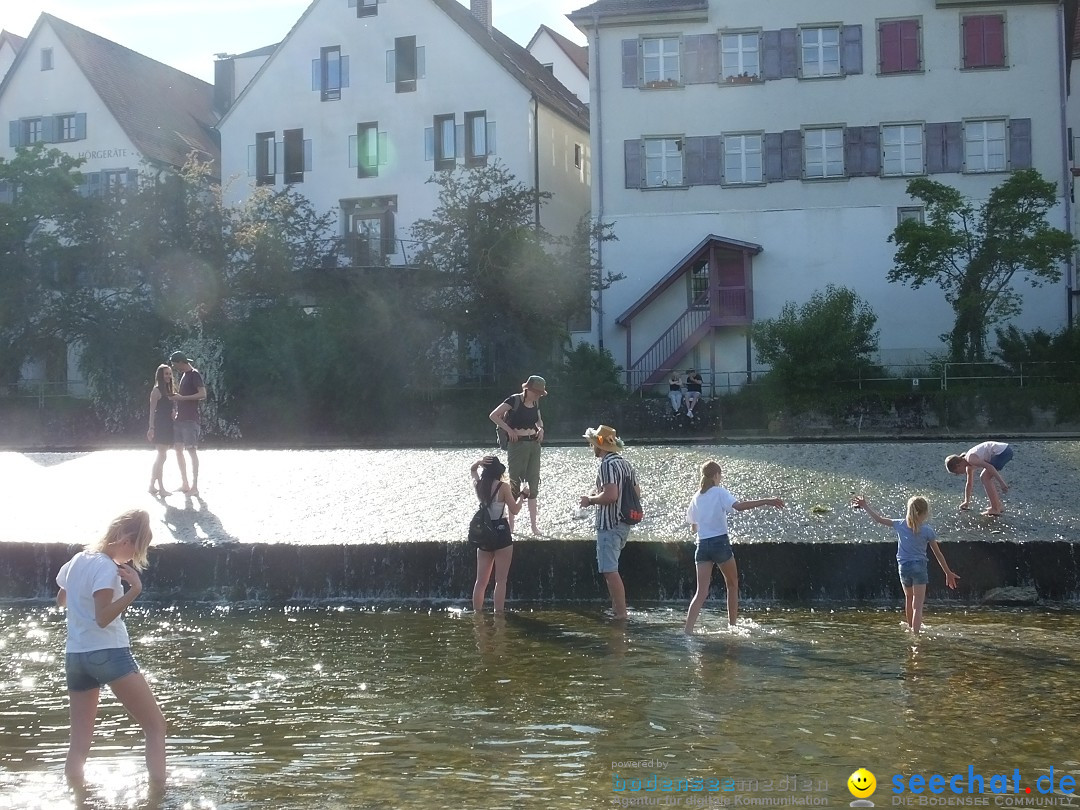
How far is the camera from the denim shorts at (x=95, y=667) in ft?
21.5

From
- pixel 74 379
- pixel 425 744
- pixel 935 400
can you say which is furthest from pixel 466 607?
pixel 74 379

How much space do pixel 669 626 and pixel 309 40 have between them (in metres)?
39.1

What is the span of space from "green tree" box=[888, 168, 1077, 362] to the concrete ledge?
78.5 feet

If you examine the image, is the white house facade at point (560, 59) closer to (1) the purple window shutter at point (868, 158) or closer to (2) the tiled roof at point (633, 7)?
(2) the tiled roof at point (633, 7)

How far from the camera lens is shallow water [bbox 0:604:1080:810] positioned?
6.82 m

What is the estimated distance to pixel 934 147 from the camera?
3988cm

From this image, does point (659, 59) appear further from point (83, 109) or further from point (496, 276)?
point (83, 109)

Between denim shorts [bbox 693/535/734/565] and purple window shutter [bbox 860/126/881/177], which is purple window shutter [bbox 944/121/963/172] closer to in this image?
purple window shutter [bbox 860/126/881/177]

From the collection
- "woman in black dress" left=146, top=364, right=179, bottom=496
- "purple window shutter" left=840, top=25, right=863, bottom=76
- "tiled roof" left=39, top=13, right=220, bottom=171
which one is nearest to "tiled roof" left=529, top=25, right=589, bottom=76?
"tiled roof" left=39, top=13, right=220, bottom=171

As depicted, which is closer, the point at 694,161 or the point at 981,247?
the point at 981,247

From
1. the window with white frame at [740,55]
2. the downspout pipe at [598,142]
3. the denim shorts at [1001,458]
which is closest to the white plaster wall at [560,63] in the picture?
the downspout pipe at [598,142]

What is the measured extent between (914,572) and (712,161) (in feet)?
103

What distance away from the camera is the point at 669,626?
11.5 metres

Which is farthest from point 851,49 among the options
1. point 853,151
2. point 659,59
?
point 659,59
